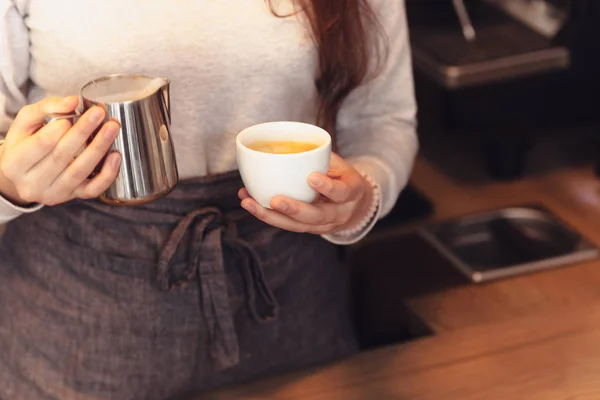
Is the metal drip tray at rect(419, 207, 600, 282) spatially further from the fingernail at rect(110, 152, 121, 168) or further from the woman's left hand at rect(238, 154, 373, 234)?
the fingernail at rect(110, 152, 121, 168)

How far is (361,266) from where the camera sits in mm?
1092

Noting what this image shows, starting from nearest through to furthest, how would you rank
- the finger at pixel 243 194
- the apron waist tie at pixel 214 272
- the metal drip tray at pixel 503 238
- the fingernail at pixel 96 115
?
the fingernail at pixel 96 115 < the finger at pixel 243 194 < the apron waist tie at pixel 214 272 < the metal drip tray at pixel 503 238

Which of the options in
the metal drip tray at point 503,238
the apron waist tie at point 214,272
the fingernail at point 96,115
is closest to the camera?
the fingernail at point 96,115

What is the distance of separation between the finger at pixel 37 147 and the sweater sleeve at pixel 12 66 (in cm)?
10

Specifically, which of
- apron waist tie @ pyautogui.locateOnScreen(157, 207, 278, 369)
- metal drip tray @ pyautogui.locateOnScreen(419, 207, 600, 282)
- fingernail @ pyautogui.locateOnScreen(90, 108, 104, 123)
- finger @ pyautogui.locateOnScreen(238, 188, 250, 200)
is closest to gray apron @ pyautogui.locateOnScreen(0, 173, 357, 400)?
apron waist tie @ pyautogui.locateOnScreen(157, 207, 278, 369)

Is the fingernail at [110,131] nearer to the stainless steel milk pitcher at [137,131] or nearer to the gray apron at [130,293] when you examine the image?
the stainless steel milk pitcher at [137,131]

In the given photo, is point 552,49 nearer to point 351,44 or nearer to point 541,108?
point 541,108

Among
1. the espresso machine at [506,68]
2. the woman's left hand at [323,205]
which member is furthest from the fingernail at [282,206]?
the espresso machine at [506,68]

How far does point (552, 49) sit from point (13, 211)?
32.3 inches

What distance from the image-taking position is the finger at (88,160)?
59cm

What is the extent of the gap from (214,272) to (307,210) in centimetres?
18

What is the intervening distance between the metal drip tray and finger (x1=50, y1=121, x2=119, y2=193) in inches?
23.3

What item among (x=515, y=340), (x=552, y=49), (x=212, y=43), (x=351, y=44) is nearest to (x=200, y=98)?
(x=212, y=43)

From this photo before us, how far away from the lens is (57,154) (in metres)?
0.60
